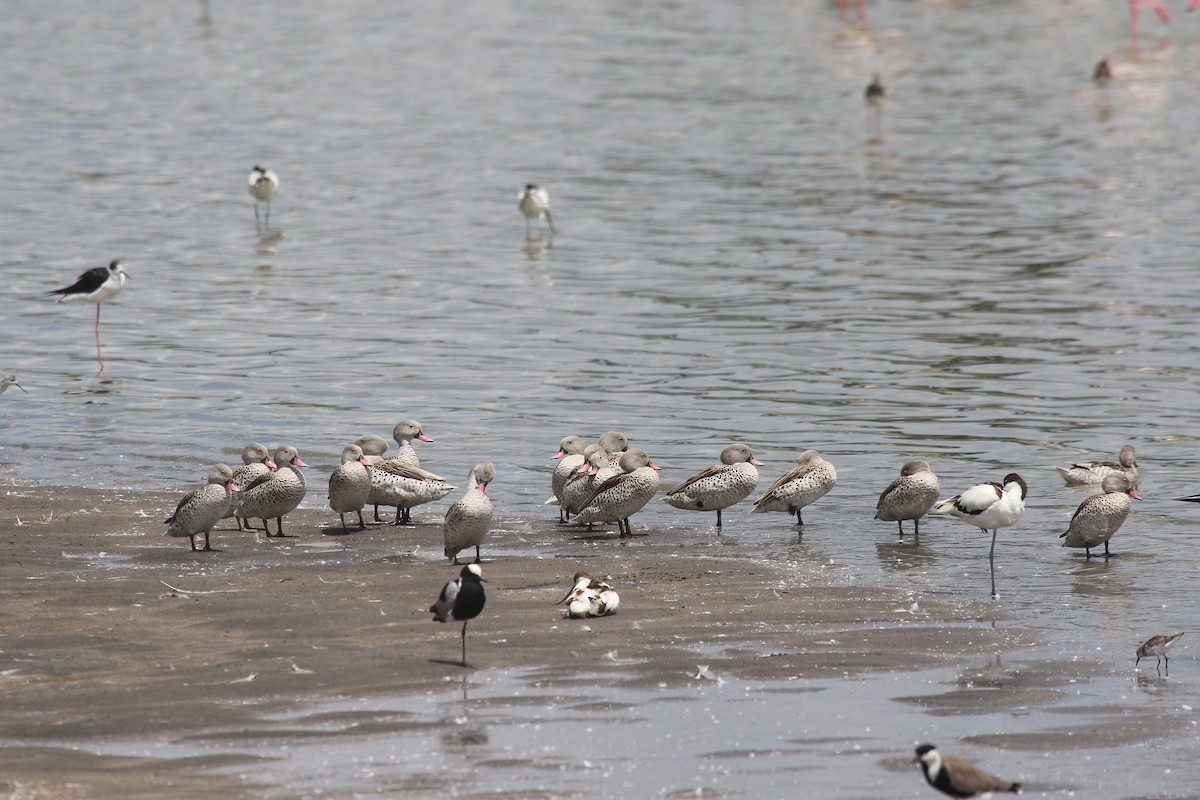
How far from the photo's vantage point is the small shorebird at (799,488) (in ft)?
46.1

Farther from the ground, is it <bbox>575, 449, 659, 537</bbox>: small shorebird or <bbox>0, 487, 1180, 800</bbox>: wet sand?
<bbox>575, 449, 659, 537</bbox>: small shorebird

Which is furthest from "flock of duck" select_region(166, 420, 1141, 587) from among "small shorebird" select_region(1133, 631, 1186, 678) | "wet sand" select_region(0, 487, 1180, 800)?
"small shorebird" select_region(1133, 631, 1186, 678)

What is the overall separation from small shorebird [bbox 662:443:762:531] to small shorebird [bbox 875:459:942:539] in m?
1.06

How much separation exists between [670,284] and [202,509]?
1421cm

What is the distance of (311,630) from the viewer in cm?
1089

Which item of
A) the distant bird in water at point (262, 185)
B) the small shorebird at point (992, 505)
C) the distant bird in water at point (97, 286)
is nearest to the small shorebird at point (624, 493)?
the small shorebird at point (992, 505)

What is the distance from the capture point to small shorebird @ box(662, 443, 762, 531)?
46.3 feet

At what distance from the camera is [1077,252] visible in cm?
2770

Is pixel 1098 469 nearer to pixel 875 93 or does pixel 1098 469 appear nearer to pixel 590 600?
pixel 590 600

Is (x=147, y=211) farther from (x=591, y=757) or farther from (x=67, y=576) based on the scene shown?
(x=591, y=757)

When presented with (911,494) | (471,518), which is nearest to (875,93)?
(911,494)

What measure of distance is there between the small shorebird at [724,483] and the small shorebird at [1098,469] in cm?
301

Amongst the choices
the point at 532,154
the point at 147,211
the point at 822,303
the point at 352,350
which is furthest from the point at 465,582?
the point at 532,154

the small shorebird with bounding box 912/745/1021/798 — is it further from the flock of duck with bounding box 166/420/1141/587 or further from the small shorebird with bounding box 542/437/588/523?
the small shorebird with bounding box 542/437/588/523
